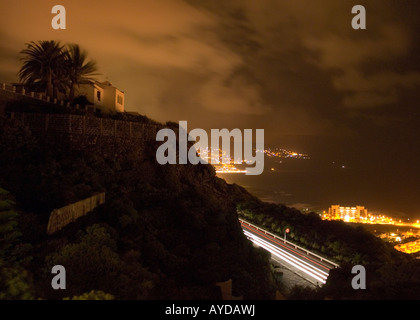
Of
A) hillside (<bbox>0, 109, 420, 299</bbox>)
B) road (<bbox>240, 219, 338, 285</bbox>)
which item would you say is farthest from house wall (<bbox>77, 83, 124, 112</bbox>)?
road (<bbox>240, 219, 338, 285</bbox>)

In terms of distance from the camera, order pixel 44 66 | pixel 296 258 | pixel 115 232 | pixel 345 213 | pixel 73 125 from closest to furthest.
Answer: pixel 115 232 → pixel 73 125 → pixel 296 258 → pixel 44 66 → pixel 345 213

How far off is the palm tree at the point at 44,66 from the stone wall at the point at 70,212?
14.3m

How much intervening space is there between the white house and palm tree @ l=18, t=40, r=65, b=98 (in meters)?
2.58

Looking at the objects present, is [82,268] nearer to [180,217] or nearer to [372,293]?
[180,217]

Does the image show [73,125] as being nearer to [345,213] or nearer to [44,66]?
[44,66]

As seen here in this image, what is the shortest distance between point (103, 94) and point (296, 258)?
893 inches

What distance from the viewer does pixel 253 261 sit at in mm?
13844

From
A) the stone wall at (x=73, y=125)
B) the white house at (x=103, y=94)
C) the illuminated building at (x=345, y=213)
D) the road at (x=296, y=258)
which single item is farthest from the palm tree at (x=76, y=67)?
the illuminated building at (x=345, y=213)

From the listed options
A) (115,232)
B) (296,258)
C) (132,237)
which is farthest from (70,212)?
(296,258)

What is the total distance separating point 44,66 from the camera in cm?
2202

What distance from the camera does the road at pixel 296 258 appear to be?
1448 centimetres

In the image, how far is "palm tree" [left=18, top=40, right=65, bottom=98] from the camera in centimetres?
2195

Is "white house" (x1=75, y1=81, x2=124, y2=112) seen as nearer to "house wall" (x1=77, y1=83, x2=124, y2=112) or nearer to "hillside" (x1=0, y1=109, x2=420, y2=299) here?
"house wall" (x1=77, y1=83, x2=124, y2=112)

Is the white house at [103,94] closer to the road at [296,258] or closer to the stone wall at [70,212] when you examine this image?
the stone wall at [70,212]
